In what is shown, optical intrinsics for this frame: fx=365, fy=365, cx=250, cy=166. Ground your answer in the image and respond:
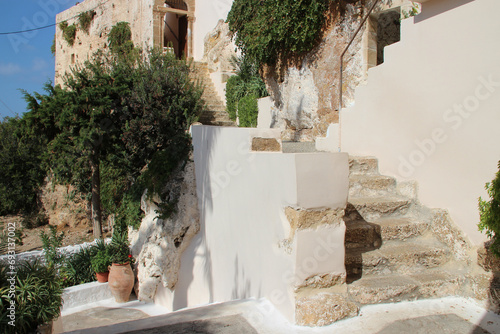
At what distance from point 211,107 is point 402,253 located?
856 centimetres

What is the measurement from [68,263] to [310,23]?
266 inches

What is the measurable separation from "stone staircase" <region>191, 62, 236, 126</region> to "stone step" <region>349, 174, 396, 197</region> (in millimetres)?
6205

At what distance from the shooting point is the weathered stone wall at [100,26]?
16.0 metres

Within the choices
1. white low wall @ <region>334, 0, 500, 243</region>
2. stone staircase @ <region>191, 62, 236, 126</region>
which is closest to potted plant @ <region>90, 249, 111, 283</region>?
stone staircase @ <region>191, 62, 236, 126</region>

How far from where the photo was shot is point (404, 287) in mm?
2895

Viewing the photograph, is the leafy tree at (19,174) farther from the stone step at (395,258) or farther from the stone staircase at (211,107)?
the stone step at (395,258)

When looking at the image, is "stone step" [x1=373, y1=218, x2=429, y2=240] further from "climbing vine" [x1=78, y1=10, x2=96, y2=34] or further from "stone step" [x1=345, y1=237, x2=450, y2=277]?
"climbing vine" [x1=78, y1=10, x2=96, y2=34]

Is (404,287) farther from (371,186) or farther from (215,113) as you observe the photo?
(215,113)

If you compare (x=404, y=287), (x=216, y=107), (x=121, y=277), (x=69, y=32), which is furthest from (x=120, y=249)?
(x=69, y=32)

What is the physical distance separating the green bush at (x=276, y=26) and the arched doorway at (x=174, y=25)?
6.51m

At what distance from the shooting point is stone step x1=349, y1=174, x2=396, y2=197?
13.7 feet

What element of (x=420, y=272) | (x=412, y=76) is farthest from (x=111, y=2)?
(x=420, y=272)

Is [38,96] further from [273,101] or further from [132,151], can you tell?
[273,101]

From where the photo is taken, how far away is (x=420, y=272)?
3.22 meters
